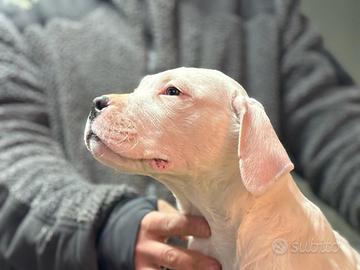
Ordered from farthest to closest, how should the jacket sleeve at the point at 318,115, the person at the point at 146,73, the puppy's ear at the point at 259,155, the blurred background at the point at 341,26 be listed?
the blurred background at the point at 341,26
the jacket sleeve at the point at 318,115
the person at the point at 146,73
the puppy's ear at the point at 259,155

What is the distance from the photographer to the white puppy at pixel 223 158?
2.22 ft

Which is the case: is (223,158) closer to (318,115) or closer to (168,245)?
(168,245)

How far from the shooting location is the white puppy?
68cm

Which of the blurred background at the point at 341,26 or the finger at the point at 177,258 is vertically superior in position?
the blurred background at the point at 341,26

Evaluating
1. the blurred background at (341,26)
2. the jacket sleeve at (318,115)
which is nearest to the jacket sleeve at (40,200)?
the jacket sleeve at (318,115)

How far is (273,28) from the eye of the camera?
128cm

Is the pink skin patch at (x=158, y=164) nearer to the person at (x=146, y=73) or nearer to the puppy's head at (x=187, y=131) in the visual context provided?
the puppy's head at (x=187, y=131)

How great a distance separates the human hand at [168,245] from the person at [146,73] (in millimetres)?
157

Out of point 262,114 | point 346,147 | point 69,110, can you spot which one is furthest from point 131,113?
point 346,147

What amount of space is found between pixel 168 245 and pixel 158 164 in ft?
0.71

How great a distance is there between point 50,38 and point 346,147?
0.62m

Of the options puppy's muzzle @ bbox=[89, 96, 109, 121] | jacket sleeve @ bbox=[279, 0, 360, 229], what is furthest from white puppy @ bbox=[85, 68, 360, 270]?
jacket sleeve @ bbox=[279, 0, 360, 229]

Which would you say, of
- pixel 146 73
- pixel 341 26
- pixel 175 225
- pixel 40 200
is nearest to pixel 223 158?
pixel 175 225

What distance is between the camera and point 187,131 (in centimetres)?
70
